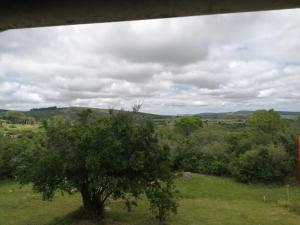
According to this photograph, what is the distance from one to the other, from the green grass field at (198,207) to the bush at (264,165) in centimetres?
97

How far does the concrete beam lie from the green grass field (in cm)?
1374

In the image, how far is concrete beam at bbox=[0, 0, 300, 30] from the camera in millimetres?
3287

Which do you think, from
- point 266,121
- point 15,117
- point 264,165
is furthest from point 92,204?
Answer: point 15,117

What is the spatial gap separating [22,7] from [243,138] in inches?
1214

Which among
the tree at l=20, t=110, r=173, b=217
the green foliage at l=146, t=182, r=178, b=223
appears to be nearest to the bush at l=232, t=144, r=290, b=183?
the tree at l=20, t=110, r=173, b=217

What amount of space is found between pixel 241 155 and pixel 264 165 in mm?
2182

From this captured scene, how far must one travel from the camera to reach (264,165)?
2628cm

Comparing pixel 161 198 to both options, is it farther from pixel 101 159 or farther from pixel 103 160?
pixel 101 159

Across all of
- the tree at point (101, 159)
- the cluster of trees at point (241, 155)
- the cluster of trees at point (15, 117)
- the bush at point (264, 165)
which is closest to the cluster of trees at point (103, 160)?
the tree at point (101, 159)

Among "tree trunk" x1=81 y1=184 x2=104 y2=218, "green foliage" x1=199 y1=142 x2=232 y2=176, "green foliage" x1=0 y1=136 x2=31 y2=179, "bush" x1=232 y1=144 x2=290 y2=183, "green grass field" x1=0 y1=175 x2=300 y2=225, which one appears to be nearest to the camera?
"tree trunk" x1=81 y1=184 x2=104 y2=218

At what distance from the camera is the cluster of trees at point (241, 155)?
26.3 meters

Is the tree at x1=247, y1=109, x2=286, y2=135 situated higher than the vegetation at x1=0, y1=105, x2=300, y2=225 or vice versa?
the tree at x1=247, y1=109, x2=286, y2=135

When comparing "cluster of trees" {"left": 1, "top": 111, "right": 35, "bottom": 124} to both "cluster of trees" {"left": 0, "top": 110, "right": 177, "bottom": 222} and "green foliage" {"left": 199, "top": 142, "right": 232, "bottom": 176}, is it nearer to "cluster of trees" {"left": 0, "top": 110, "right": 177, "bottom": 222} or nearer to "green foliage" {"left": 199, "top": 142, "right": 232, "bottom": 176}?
"green foliage" {"left": 199, "top": 142, "right": 232, "bottom": 176}

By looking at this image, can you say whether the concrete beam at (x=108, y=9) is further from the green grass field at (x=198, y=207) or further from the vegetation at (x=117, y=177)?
the green grass field at (x=198, y=207)
